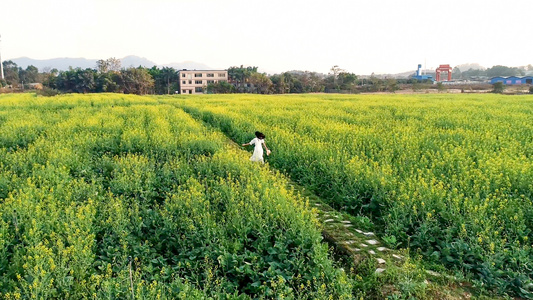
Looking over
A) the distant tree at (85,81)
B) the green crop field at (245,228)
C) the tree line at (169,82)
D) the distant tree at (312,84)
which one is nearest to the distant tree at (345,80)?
the tree line at (169,82)

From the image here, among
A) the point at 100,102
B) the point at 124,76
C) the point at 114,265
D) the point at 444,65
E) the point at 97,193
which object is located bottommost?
the point at 114,265

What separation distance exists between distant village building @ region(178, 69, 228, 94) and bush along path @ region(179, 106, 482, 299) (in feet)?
262

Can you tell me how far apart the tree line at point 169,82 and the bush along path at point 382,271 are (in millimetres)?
64934

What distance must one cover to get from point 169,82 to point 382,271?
79607 mm

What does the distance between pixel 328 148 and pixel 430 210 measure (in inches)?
174

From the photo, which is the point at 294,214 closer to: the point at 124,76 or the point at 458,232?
the point at 458,232

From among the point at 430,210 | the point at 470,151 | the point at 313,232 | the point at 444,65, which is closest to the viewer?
the point at 313,232

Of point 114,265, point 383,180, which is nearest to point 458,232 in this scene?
point 383,180

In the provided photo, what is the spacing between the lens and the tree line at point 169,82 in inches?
2571

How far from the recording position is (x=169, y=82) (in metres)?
79.1

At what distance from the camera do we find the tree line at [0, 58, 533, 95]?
214 feet

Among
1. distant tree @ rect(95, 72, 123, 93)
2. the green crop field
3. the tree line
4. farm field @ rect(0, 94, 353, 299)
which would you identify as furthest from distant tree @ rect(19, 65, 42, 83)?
farm field @ rect(0, 94, 353, 299)

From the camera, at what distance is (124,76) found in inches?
2591

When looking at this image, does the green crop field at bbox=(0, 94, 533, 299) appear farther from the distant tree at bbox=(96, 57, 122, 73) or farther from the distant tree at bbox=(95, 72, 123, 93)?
the distant tree at bbox=(96, 57, 122, 73)
